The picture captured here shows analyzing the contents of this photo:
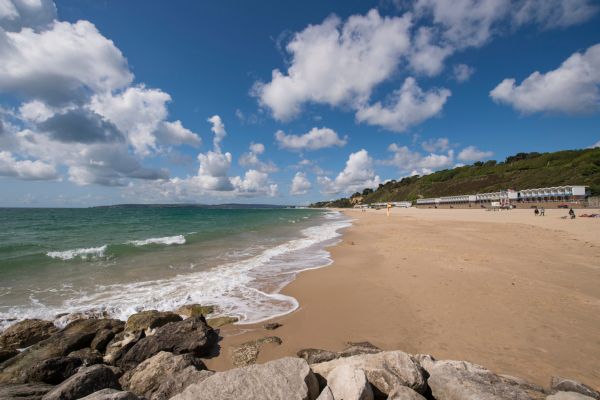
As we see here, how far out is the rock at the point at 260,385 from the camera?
11.0 feet

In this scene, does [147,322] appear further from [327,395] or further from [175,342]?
[327,395]

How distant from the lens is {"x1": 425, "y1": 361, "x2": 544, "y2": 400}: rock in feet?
10.8

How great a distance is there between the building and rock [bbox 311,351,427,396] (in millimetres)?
67692

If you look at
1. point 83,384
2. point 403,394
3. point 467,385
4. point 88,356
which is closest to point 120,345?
point 88,356

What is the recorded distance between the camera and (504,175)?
4055 inches

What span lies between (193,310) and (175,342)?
87.0 inches

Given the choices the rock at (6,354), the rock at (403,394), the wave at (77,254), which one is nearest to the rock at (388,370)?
the rock at (403,394)

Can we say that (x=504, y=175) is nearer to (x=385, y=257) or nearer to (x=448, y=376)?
(x=385, y=257)

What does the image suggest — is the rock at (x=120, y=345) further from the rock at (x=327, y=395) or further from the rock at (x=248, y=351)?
the rock at (x=327, y=395)

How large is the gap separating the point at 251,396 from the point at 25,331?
7289 mm

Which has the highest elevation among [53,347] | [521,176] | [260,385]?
[521,176]

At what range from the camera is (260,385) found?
3492 millimetres

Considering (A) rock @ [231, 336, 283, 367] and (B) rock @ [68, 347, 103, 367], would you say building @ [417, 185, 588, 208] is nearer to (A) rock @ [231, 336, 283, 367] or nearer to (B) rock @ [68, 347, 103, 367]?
(A) rock @ [231, 336, 283, 367]

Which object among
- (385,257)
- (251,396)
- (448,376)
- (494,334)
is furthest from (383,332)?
(385,257)
